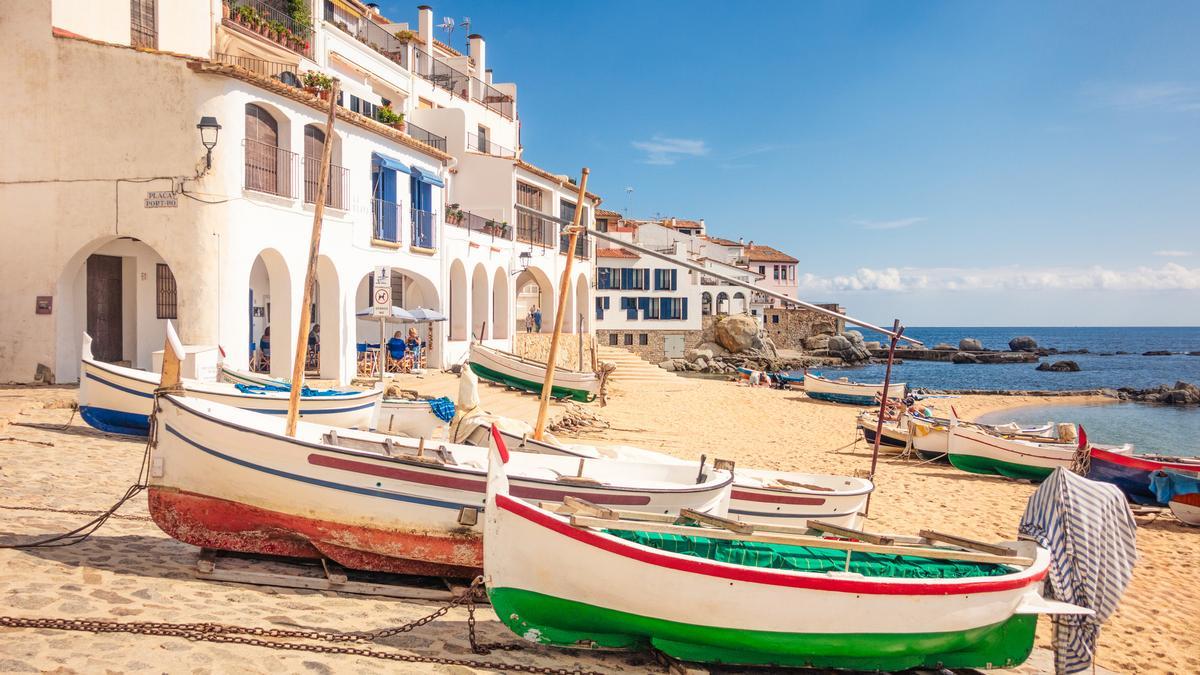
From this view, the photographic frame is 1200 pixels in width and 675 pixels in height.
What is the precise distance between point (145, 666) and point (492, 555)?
2.37 metres

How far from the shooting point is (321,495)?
24.4 ft

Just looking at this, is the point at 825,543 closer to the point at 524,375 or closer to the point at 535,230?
the point at 524,375

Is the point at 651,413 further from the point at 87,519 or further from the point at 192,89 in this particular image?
the point at 87,519

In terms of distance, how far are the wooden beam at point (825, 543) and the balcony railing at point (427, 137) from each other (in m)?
24.0

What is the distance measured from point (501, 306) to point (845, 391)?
613 inches

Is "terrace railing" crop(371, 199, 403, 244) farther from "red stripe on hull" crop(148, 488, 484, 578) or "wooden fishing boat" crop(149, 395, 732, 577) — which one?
"red stripe on hull" crop(148, 488, 484, 578)

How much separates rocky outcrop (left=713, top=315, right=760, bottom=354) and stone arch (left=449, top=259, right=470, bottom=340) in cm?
3594

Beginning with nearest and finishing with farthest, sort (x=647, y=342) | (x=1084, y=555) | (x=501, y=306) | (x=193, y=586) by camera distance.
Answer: (x=1084, y=555), (x=193, y=586), (x=501, y=306), (x=647, y=342)

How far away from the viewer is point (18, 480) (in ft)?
32.1

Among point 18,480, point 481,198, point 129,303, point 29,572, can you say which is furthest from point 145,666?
point 481,198

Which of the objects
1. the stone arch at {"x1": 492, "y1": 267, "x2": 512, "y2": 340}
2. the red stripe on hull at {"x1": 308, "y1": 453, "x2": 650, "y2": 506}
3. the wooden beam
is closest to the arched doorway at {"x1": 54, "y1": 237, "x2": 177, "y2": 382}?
the stone arch at {"x1": 492, "y1": 267, "x2": 512, "y2": 340}

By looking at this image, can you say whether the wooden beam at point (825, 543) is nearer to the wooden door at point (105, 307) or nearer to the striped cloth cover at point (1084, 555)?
the striped cloth cover at point (1084, 555)

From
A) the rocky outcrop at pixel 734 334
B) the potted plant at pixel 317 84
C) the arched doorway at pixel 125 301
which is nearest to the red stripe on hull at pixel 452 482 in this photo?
the arched doorway at pixel 125 301

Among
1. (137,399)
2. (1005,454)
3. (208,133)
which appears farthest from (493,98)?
(1005,454)
